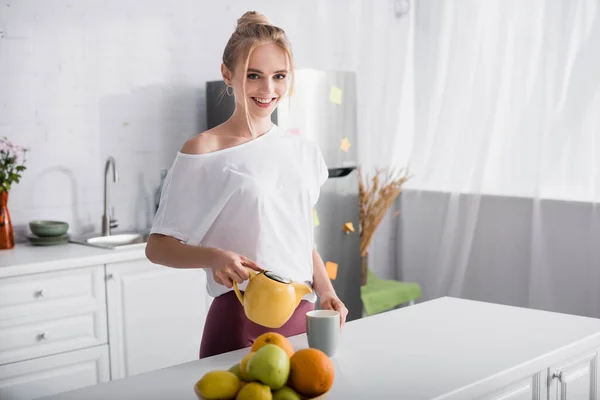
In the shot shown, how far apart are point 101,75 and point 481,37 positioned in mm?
2067

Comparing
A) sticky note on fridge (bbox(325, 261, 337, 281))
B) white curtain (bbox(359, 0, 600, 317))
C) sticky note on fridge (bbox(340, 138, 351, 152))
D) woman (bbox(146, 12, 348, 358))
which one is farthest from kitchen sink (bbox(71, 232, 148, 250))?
woman (bbox(146, 12, 348, 358))

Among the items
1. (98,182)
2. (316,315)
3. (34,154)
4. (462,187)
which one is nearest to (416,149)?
(462,187)

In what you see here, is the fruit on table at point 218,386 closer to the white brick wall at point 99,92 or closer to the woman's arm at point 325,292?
the woman's arm at point 325,292

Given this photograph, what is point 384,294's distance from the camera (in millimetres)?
4141

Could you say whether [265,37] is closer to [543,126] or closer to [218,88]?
[218,88]

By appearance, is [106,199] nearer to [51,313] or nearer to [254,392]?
[51,313]

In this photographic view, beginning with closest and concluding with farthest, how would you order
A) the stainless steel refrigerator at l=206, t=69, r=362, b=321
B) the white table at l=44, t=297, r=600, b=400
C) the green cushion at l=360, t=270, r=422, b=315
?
the white table at l=44, t=297, r=600, b=400, the stainless steel refrigerator at l=206, t=69, r=362, b=321, the green cushion at l=360, t=270, r=422, b=315

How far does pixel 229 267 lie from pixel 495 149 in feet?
9.78

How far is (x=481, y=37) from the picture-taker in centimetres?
420

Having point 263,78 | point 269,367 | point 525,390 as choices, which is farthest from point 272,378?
point 263,78

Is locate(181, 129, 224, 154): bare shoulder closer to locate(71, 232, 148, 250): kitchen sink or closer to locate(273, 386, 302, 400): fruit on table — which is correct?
locate(273, 386, 302, 400): fruit on table

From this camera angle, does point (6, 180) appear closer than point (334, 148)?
Yes

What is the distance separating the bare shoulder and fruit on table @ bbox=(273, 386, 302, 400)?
2.14 feet

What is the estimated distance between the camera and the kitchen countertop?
111 inches
